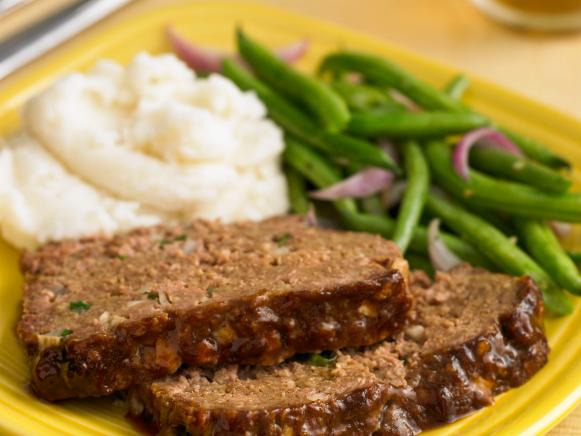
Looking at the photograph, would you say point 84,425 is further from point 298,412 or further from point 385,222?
point 385,222

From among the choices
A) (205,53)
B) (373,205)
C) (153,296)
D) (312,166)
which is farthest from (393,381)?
(205,53)

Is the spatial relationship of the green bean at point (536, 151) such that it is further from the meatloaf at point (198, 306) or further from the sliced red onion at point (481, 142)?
the meatloaf at point (198, 306)

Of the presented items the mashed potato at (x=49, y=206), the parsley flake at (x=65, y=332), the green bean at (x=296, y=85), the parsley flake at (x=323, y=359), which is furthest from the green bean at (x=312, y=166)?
the parsley flake at (x=65, y=332)

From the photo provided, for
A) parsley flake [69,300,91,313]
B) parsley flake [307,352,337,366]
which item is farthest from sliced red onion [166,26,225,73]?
parsley flake [307,352,337,366]

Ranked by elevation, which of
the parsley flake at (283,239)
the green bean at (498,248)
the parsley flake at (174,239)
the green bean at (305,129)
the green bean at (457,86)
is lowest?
the parsley flake at (174,239)

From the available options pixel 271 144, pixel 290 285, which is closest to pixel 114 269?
pixel 290 285
